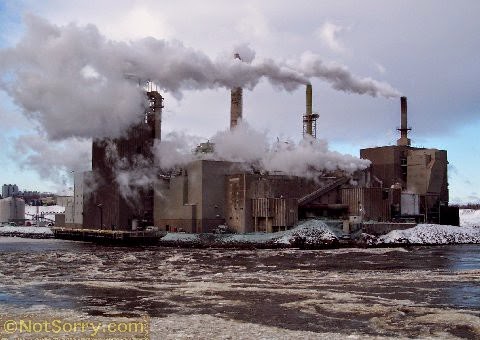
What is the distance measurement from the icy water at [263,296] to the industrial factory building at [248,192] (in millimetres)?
32671

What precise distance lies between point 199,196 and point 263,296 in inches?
2209

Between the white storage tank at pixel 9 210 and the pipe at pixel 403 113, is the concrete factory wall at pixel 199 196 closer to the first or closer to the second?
the pipe at pixel 403 113

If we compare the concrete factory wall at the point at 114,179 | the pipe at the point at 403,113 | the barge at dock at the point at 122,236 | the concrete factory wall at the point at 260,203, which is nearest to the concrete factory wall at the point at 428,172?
the pipe at the point at 403,113

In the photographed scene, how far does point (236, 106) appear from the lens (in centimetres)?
9225

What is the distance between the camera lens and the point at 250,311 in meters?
24.8

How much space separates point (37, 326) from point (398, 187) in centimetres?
7665

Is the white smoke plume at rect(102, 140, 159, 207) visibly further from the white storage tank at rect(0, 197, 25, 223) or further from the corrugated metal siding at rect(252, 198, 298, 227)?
the white storage tank at rect(0, 197, 25, 223)

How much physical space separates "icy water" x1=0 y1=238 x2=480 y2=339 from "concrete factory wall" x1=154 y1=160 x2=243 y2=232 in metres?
33.4

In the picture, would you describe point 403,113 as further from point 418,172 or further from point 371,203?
point 371,203

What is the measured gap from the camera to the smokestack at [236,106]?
92250 millimetres

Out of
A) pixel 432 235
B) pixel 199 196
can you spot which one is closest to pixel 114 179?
pixel 199 196

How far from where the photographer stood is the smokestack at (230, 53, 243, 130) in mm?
92250

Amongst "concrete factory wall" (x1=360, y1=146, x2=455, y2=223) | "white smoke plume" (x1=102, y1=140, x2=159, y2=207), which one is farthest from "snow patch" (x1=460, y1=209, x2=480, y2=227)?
"white smoke plume" (x1=102, y1=140, x2=159, y2=207)

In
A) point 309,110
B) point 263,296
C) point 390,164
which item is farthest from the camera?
point 309,110
